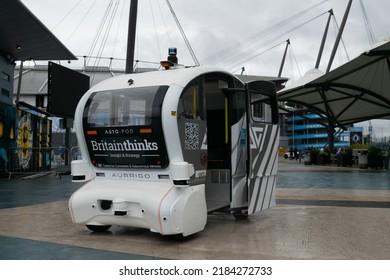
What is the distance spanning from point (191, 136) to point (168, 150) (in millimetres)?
462

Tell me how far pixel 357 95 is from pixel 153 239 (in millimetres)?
25431

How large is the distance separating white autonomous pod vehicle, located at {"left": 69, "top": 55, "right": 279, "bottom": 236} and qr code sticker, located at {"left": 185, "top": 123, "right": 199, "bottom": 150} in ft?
0.05

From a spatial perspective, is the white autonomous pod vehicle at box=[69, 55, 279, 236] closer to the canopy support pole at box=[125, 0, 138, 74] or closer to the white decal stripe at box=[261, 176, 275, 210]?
the white decal stripe at box=[261, 176, 275, 210]

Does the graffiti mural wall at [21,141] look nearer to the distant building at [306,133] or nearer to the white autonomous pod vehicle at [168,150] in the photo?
the white autonomous pod vehicle at [168,150]

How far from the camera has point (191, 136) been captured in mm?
5777

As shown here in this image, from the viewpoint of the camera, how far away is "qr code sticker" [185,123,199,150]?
224 inches

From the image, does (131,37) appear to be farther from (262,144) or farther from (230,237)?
(230,237)

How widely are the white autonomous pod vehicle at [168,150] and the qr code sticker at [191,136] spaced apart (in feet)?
0.05

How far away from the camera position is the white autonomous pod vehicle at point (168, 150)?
215 inches

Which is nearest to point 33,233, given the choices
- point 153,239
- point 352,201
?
point 153,239

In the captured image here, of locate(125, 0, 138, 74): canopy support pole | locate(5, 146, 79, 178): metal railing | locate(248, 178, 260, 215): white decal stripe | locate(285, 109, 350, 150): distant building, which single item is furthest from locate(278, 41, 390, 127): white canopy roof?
locate(285, 109, 350, 150): distant building

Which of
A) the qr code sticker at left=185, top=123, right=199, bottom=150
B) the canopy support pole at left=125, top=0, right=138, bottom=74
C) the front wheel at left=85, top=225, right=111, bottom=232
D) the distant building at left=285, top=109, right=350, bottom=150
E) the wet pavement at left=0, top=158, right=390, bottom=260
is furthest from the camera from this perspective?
the distant building at left=285, top=109, right=350, bottom=150

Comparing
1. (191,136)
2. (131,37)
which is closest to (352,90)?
(131,37)
